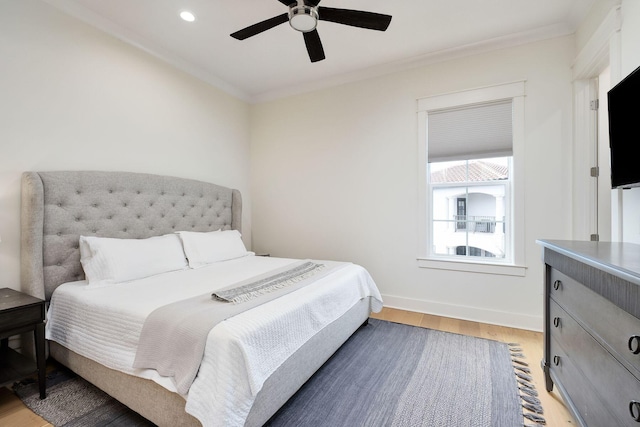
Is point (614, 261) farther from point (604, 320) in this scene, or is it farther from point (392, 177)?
point (392, 177)

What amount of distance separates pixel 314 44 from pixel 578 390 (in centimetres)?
255

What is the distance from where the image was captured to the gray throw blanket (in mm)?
1296

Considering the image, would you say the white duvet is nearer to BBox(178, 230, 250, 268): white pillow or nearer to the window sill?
BBox(178, 230, 250, 268): white pillow

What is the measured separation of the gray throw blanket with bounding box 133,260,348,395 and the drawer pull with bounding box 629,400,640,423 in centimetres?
152

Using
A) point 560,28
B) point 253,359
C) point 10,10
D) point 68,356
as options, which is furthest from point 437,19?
point 68,356

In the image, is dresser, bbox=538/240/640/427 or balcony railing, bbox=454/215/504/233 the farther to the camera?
balcony railing, bbox=454/215/504/233

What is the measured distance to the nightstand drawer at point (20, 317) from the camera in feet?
5.29

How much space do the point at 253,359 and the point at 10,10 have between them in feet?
9.45

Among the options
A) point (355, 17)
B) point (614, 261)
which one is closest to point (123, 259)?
point (355, 17)

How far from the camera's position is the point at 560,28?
254 centimetres

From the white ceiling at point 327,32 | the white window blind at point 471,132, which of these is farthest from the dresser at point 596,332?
the white ceiling at point 327,32

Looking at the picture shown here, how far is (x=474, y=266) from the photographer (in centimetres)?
291

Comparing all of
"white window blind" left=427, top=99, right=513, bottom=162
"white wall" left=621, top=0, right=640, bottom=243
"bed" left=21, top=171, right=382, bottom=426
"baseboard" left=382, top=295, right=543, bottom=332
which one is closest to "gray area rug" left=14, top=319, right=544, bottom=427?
"bed" left=21, top=171, right=382, bottom=426

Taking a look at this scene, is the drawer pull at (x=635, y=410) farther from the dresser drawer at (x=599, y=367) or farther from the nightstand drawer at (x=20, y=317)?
the nightstand drawer at (x=20, y=317)
